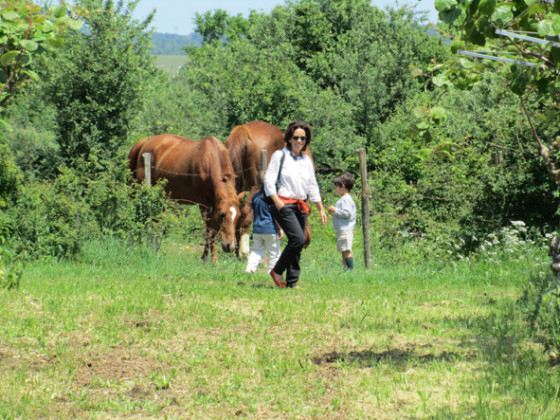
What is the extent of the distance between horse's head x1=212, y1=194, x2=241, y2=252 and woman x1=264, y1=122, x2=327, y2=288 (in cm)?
264

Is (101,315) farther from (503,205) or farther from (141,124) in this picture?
(141,124)

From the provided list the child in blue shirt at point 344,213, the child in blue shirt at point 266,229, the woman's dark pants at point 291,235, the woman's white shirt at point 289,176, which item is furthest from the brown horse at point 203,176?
the woman's white shirt at point 289,176

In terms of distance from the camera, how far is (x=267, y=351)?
5719 millimetres

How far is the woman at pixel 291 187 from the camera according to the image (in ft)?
27.5

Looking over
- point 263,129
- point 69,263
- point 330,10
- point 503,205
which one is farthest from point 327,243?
point 330,10

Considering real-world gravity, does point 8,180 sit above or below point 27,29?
below

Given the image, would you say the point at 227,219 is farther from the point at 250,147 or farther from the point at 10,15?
the point at 10,15

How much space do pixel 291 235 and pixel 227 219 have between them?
3113 mm

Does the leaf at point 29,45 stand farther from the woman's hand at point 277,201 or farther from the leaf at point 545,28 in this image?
the woman's hand at point 277,201

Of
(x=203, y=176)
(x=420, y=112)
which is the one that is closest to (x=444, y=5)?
(x=420, y=112)

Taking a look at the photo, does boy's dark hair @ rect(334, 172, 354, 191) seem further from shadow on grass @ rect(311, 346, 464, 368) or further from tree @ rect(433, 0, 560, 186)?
shadow on grass @ rect(311, 346, 464, 368)

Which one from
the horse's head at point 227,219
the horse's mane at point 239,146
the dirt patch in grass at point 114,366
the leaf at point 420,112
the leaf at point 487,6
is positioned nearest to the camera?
the leaf at point 487,6

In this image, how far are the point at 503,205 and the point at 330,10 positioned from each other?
28.0m

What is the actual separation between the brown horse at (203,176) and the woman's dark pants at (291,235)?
2.65m
